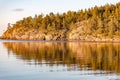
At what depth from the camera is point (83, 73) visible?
42.8m

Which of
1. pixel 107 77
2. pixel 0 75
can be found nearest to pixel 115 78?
pixel 107 77

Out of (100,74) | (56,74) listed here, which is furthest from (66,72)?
(100,74)

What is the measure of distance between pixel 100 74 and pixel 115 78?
13.8 ft

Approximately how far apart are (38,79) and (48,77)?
6.49 ft

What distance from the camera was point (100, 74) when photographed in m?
41.5

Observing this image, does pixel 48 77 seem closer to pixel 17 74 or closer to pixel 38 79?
pixel 38 79

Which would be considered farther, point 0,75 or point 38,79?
point 0,75

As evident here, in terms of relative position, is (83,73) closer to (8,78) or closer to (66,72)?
(66,72)

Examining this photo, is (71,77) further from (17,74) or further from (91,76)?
(17,74)

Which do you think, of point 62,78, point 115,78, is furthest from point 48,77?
point 115,78

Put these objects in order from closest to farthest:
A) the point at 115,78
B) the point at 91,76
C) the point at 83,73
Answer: the point at 115,78, the point at 91,76, the point at 83,73

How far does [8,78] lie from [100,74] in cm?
1183

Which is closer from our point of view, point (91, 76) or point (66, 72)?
point (91, 76)

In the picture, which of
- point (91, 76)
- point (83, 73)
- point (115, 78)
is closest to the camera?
point (115, 78)
